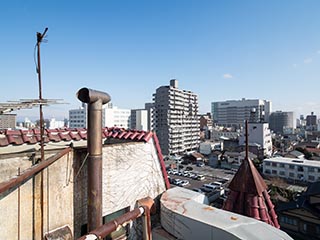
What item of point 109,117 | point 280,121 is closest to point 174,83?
point 109,117

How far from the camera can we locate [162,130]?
58375 millimetres

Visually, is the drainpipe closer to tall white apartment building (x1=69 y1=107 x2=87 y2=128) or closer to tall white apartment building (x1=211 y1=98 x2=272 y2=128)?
tall white apartment building (x1=69 y1=107 x2=87 y2=128)

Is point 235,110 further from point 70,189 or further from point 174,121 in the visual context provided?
point 70,189

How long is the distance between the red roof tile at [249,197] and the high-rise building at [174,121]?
51.4 metres

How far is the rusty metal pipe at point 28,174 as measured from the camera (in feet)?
8.34

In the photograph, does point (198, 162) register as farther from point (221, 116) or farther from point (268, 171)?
point (221, 116)

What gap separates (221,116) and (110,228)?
12998cm

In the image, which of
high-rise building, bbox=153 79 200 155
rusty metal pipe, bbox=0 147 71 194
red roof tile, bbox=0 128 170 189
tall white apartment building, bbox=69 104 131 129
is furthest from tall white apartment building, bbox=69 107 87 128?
rusty metal pipe, bbox=0 147 71 194

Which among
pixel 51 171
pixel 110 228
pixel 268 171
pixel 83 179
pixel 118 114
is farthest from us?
pixel 118 114

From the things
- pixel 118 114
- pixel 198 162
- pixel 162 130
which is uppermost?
pixel 118 114

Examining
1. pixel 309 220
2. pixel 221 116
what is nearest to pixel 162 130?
pixel 309 220

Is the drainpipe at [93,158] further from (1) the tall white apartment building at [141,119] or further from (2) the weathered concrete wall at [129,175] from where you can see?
(1) the tall white apartment building at [141,119]

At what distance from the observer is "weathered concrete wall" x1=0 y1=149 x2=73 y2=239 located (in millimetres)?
2924

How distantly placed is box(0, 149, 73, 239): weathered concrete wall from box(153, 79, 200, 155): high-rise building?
2128 inches
